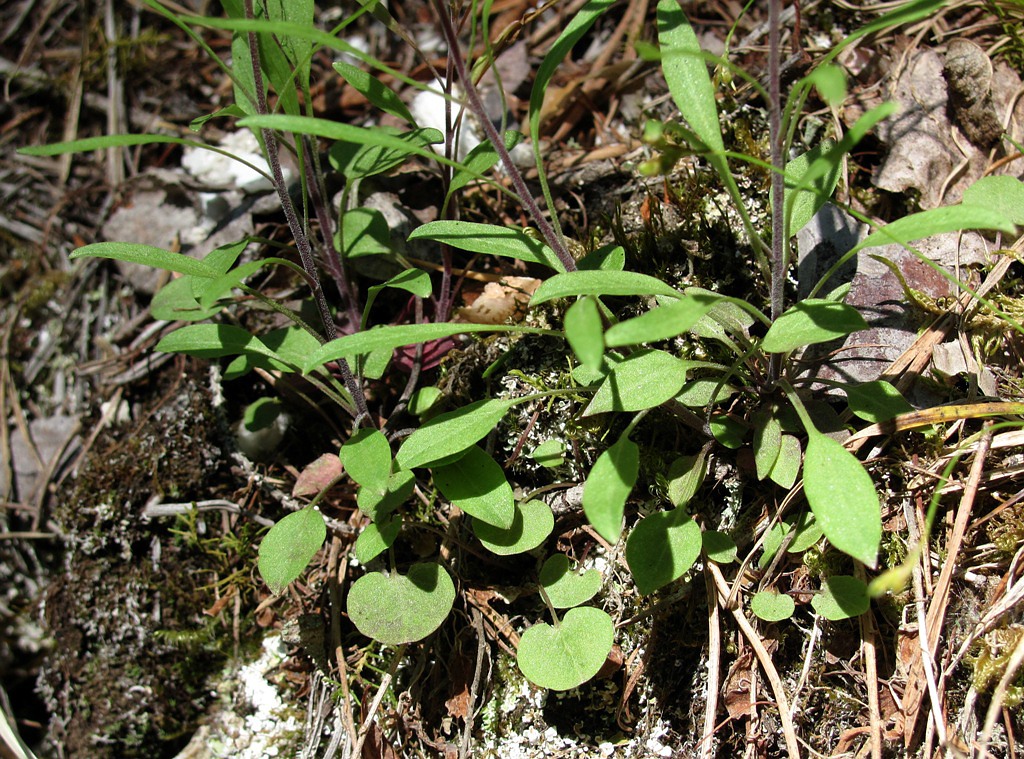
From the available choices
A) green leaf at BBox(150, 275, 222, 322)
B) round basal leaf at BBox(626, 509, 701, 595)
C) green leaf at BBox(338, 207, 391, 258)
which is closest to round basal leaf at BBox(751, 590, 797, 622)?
round basal leaf at BBox(626, 509, 701, 595)

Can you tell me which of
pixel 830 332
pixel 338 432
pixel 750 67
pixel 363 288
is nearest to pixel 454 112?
pixel 363 288

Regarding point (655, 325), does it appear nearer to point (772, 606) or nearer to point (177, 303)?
point (772, 606)

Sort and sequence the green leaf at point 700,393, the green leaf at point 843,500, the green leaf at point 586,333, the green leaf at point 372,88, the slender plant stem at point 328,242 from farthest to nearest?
1. the slender plant stem at point 328,242
2. the green leaf at point 372,88
3. the green leaf at point 700,393
4. the green leaf at point 843,500
5. the green leaf at point 586,333

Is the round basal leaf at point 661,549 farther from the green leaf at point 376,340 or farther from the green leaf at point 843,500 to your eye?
the green leaf at point 376,340

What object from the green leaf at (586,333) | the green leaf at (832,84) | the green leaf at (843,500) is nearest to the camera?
the green leaf at (832,84)

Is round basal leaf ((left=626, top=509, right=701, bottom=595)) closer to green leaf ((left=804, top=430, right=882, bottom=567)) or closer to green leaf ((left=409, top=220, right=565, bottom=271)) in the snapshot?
green leaf ((left=804, top=430, right=882, bottom=567))

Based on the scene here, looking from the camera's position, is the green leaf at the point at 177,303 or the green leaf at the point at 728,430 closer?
the green leaf at the point at 728,430

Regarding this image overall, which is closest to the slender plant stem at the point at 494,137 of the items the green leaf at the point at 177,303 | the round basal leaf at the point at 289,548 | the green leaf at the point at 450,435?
the green leaf at the point at 450,435
